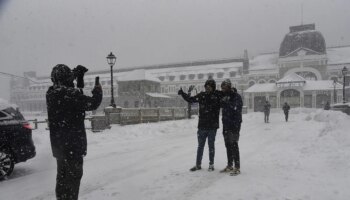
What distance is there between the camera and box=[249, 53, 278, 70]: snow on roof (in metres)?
66.6

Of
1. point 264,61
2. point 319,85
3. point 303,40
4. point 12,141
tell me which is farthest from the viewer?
point 264,61

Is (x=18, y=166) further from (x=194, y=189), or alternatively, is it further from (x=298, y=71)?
(x=298, y=71)

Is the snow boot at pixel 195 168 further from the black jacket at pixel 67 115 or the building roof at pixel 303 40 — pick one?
the building roof at pixel 303 40

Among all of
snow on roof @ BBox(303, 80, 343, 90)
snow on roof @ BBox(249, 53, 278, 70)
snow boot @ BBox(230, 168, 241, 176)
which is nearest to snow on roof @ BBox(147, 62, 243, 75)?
snow on roof @ BBox(249, 53, 278, 70)

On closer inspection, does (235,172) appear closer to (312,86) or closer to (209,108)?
(209,108)

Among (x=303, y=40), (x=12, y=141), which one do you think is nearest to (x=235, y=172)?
(x=12, y=141)

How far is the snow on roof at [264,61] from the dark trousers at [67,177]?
211ft

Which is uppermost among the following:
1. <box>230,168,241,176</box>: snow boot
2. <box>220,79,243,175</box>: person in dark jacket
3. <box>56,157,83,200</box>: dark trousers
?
<box>220,79,243,175</box>: person in dark jacket

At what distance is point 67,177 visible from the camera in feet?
12.4

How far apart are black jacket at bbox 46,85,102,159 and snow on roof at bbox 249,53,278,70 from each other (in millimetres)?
64343

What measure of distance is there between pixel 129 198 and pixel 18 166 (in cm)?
453

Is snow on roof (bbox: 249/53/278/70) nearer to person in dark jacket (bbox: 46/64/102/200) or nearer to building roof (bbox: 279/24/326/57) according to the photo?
building roof (bbox: 279/24/326/57)

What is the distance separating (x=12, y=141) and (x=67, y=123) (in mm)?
3570

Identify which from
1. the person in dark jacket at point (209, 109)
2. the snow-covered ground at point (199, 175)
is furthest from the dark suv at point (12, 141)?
the person in dark jacket at point (209, 109)
